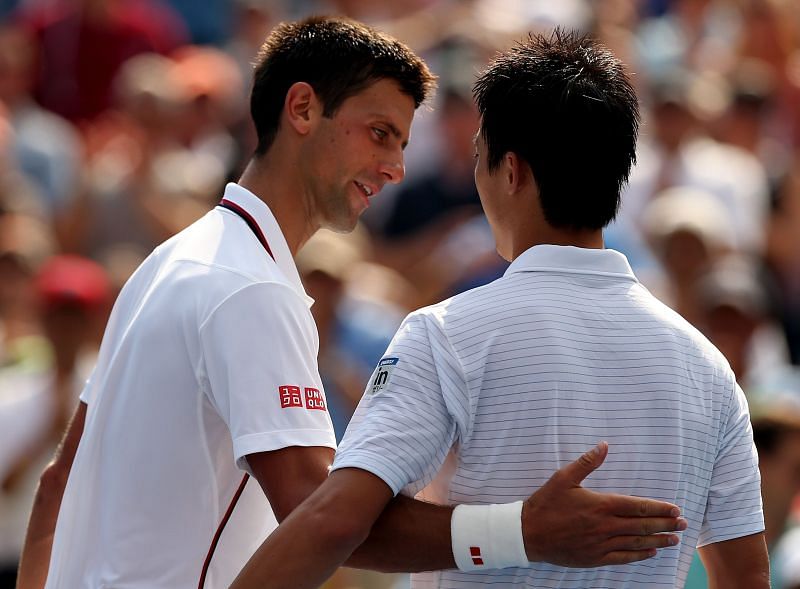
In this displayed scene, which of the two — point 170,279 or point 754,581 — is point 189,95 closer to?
point 170,279

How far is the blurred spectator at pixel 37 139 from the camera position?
27.1 feet

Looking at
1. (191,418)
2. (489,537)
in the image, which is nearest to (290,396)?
(191,418)

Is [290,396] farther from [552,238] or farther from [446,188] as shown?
[446,188]

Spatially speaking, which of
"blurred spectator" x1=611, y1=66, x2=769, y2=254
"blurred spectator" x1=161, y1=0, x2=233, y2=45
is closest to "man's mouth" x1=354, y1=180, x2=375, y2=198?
"blurred spectator" x1=611, y1=66, x2=769, y2=254

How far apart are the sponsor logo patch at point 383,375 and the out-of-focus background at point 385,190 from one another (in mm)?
2433

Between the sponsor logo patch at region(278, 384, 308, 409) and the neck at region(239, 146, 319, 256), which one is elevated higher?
the neck at region(239, 146, 319, 256)

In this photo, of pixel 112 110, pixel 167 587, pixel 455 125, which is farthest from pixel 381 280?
pixel 167 587

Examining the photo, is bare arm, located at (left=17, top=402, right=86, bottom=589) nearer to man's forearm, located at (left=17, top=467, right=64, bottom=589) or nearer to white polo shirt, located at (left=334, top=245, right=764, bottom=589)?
man's forearm, located at (left=17, top=467, right=64, bottom=589)

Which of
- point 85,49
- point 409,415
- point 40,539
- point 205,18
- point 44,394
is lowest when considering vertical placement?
point 44,394

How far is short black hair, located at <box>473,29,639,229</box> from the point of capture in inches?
95.6

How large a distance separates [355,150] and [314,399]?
688 millimetres

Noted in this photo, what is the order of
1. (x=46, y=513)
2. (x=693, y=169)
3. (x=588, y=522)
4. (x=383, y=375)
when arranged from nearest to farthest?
(x=588, y=522) → (x=383, y=375) → (x=46, y=513) → (x=693, y=169)

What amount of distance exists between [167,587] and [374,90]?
116 centimetres

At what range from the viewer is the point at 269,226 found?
2.96m
